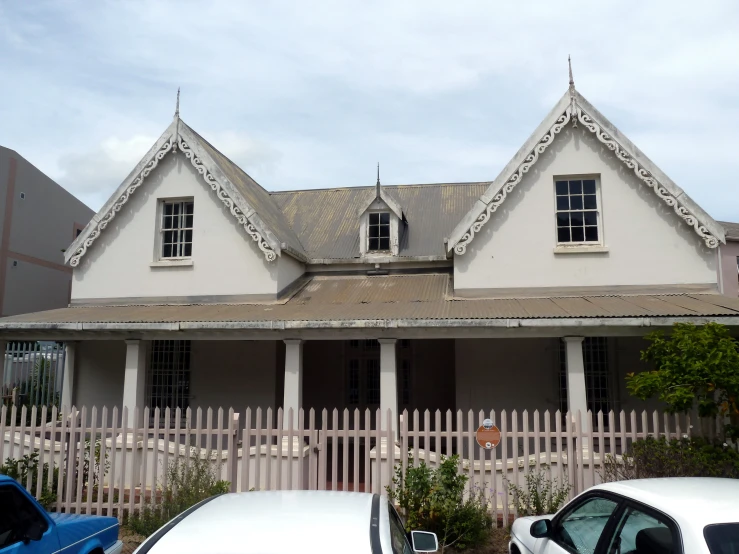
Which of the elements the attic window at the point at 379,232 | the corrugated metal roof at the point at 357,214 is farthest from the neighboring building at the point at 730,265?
the attic window at the point at 379,232

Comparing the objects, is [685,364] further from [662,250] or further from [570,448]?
[662,250]

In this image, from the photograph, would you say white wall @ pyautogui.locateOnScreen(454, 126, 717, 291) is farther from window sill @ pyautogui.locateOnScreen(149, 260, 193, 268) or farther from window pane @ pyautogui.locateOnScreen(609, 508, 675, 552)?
window pane @ pyautogui.locateOnScreen(609, 508, 675, 552)

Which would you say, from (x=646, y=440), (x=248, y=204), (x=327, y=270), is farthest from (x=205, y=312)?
(x=646, y=440)

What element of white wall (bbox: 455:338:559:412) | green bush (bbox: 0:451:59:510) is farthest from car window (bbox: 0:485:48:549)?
white wall (bbox: 455:338:559:412)

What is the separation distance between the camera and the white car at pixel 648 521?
10.9ft

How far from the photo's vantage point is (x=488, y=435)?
802cm

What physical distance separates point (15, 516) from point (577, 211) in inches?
439

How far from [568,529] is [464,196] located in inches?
520

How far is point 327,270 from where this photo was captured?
1493 cm

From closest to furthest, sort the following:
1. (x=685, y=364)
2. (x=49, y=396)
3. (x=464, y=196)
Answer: (x=685, y=364) → (x=49, y=396) → (x=464, y=196)

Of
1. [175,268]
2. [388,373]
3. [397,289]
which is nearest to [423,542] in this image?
[388,373]

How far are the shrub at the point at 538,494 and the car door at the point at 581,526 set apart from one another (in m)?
3.52

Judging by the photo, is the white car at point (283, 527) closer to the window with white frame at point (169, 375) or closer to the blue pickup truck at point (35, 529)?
the blue pickup truck at point (35, 529)

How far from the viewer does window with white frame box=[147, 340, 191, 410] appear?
1395 cm
